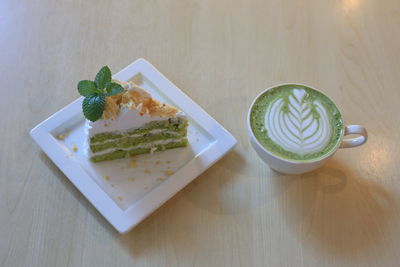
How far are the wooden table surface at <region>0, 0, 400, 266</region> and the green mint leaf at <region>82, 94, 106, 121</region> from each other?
0.22 meters

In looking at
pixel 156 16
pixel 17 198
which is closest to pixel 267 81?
pixel 156 16

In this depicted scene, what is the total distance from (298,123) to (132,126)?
46cm

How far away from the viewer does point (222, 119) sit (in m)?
1.26

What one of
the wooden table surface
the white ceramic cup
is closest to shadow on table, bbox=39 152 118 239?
the wooden table surface

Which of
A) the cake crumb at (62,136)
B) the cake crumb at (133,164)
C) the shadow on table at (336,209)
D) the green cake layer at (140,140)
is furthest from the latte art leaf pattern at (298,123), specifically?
the cake crumb at (62,136)

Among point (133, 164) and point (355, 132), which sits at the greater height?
point (355, 132)

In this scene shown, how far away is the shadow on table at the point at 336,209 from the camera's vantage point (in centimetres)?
104

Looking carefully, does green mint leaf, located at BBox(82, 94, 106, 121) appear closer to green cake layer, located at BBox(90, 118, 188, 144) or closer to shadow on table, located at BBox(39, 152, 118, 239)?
green cake layer, located at BBox(90, 118, 188, 144)

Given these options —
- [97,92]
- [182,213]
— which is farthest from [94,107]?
[182,213]

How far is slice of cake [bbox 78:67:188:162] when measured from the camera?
3.56 ft

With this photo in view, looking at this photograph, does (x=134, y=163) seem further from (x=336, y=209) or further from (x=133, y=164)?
(x=336, y=209)

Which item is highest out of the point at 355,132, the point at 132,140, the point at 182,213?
the point at 355,132

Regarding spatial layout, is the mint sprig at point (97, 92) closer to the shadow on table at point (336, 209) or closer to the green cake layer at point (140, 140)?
the green cake layer at point (140, 140)

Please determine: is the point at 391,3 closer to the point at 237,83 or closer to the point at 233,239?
the point at 237,83
